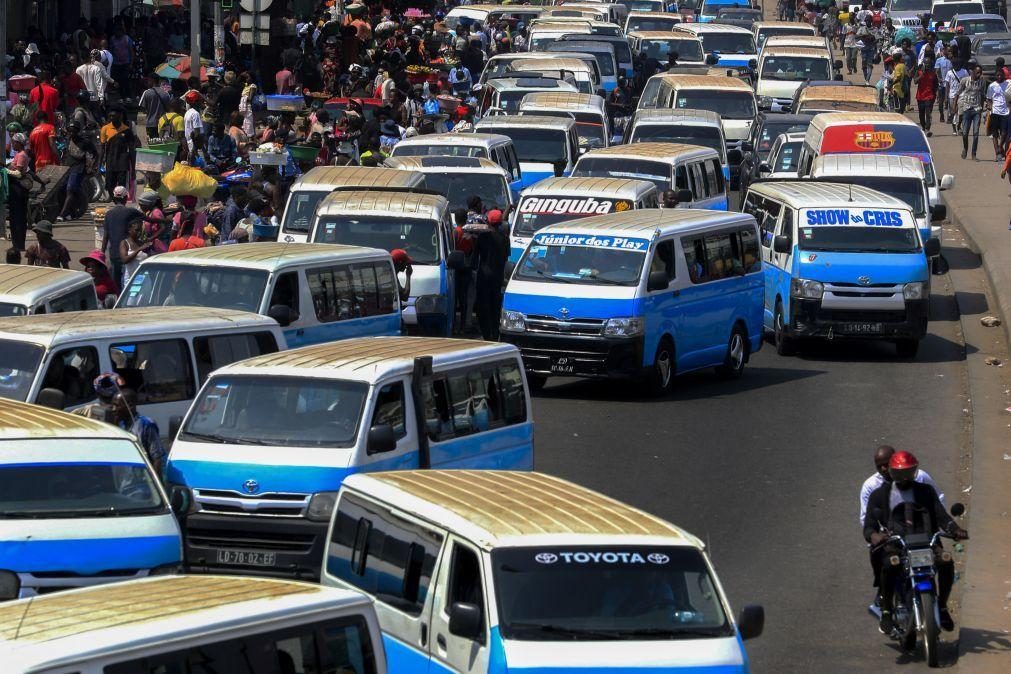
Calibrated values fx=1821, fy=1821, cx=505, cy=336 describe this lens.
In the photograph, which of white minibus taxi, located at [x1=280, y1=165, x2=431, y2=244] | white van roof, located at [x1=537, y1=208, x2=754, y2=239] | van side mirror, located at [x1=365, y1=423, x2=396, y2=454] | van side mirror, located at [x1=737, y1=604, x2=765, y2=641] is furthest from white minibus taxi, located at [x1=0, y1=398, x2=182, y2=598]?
white minibus taxi, located at [x1=280, y1=165, x2=431, y2=244]

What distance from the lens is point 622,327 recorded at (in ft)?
66.3

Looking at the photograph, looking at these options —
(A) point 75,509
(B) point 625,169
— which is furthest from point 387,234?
(A) point 75,509

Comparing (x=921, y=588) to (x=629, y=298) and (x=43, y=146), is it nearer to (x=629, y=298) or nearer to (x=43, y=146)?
(x=629, y=298)

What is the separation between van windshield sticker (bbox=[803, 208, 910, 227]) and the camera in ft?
78.4

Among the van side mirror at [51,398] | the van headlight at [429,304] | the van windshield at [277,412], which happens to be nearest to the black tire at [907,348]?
the van headlight at [429,304]

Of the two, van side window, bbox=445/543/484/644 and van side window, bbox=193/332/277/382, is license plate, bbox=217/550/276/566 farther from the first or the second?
van side window, bbox=445/543/484/644

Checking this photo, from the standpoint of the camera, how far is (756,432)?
63.0ft

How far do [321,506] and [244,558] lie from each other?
63 centimetres

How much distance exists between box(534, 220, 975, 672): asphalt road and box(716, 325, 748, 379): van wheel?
16cm

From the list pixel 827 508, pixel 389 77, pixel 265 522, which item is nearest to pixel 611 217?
pixel 827 508

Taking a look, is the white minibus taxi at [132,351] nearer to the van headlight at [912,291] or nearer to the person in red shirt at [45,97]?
the van headlight at [912,291]

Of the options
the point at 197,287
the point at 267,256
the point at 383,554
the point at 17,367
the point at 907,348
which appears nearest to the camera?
the point at 383,554

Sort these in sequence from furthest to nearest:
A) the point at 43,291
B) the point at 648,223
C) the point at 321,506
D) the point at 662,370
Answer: the point at 648,223, the point at 662,370, the point at 43,291, the point at 321,506

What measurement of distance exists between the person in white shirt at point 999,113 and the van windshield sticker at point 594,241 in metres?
21.3
